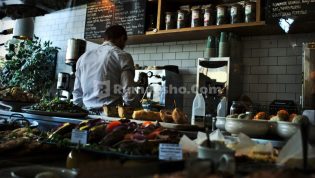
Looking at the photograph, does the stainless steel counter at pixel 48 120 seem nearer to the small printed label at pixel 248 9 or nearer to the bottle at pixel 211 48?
the bottle at pixel 211 48

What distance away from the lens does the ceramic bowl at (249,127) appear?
1.65 m

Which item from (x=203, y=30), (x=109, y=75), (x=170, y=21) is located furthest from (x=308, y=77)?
(x=109, y=75)

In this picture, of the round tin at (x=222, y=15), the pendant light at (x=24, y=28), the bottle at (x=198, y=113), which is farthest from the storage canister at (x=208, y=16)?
the pendant light at (x=24, y=28)

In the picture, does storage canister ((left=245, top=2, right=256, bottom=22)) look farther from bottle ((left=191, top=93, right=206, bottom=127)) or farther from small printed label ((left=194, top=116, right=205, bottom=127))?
small printed label ((left=194, top=116, right=205, bottom=127))

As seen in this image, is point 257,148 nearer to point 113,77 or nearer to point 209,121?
point 209,121

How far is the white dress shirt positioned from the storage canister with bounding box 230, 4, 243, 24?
4.29 feet

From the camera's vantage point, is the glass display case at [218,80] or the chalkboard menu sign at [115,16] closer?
the glass display case at [218,80]

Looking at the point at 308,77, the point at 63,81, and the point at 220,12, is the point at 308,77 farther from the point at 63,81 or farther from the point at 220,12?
the point at 63,81

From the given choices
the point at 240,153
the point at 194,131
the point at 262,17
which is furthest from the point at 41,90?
the point at 240,153

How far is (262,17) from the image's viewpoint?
3602 mm

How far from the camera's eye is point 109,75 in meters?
3.24

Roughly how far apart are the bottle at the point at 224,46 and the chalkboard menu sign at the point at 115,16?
117 cm

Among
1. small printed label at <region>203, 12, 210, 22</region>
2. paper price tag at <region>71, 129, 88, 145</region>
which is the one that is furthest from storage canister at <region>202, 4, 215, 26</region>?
paper price tag at <region>71, 129, 88, 145</region>

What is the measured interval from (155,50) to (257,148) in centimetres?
383
